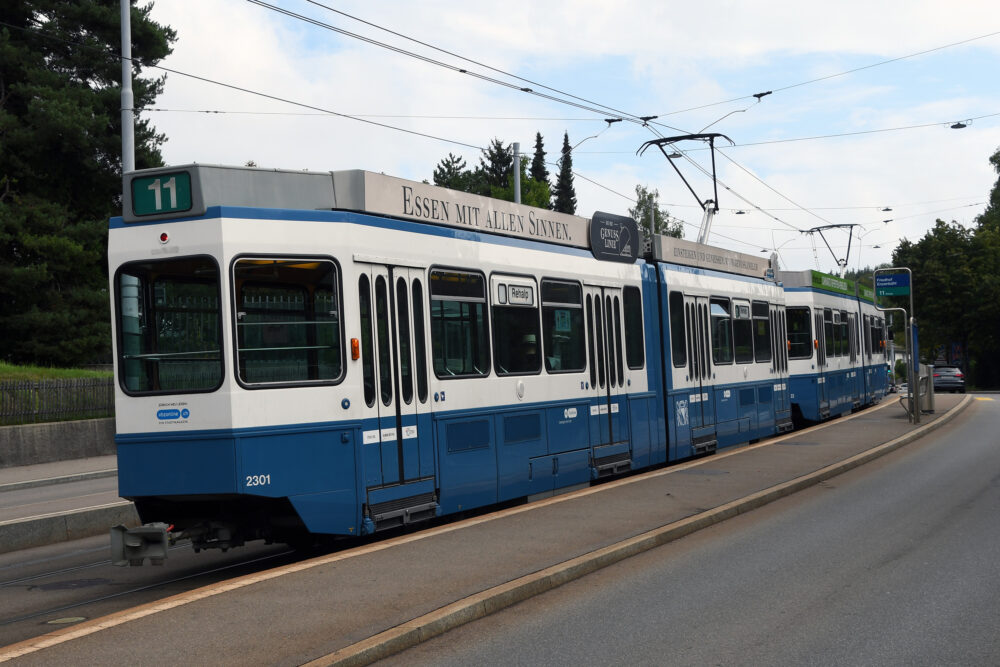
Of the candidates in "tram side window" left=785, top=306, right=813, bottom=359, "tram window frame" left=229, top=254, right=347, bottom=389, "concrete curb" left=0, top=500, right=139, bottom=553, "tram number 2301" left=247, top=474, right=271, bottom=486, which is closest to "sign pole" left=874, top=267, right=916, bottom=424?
"tram side window" left=785, top=306, right=813, bottom=359

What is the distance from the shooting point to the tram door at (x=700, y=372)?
16877 millimetres

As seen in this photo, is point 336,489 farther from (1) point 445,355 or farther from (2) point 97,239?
(2) point 97,239

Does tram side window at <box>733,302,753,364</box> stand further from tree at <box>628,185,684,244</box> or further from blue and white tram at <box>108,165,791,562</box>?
tree at <box>628,185,684,244</box>

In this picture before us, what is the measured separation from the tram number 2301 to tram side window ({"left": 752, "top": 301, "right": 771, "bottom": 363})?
13345mm

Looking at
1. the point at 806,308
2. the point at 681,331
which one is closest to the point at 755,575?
the point at 681,331

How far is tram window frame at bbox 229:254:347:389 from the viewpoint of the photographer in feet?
28.2

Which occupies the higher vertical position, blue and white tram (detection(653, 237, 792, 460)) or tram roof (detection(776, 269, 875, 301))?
tram roof (detection(776, 269, 875, 301))

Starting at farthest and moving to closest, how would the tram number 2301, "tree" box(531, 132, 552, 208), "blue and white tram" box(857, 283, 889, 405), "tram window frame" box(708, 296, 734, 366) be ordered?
"tree" box(531, 132, 552, 208) < "blue and white tram" box(857, 283, 889, 405) < "tram window frame" box(708, 296, 734, 366) < the tram number 2301

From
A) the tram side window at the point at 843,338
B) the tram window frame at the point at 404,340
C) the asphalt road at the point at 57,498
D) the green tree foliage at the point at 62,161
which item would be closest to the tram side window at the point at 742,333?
the tram side window at the point at 843,338

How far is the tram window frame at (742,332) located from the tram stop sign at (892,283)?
1197cm

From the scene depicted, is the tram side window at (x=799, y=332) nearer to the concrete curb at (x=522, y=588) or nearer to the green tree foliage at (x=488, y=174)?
the concrete curb at (x=522, y=588)

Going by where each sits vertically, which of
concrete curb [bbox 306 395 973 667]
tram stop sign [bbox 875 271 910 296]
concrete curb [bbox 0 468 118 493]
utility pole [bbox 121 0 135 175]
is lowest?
concrete curb [bbox 306 395 973 667]

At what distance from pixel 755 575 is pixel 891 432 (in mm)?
14771

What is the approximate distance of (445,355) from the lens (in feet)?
34.4
